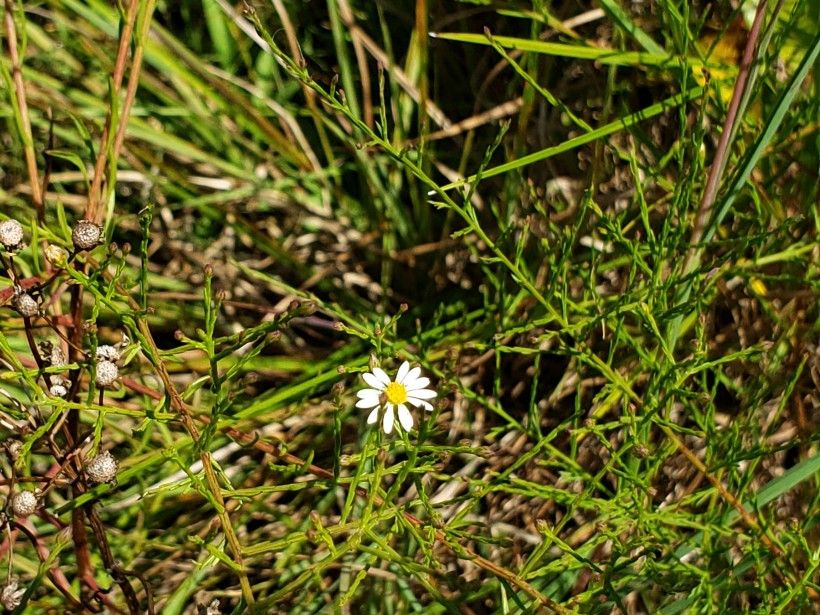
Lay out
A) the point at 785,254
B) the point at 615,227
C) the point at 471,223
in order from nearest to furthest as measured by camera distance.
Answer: the point at 471,223 < the point at 615,227 < the point at 785,254

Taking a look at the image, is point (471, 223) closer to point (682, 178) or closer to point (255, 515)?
point (682, 178)

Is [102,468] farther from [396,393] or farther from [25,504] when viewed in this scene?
[396,393]

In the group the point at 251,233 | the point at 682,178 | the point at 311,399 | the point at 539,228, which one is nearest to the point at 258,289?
the point at 251,233

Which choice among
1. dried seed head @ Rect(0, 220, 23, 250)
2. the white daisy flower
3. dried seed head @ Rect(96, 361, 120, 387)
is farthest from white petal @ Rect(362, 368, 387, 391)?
dried seed head @ Rect(0, 220, 23, 250)

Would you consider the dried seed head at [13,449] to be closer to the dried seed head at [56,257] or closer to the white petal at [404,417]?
the dried seed head at [56,257]

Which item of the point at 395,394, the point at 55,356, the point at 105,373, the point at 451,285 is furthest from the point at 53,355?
the point at 451,285

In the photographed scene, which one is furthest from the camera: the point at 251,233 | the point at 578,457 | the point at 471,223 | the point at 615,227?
the point at 251,233
